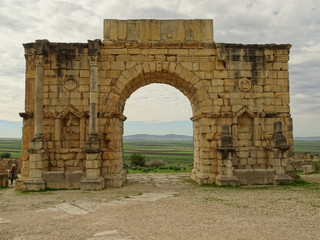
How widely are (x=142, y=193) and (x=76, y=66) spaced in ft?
17.9

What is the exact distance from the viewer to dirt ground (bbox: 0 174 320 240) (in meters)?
4.93

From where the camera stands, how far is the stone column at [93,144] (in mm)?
9453

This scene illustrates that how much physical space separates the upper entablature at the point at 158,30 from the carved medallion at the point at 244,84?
6.74ft

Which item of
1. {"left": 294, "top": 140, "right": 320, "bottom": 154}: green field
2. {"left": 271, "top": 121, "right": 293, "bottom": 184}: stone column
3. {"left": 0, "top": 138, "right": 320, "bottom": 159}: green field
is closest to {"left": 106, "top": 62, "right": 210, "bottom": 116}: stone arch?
{"left": 271, "top": 121, "right": 293, "bottom": 184}: stone column

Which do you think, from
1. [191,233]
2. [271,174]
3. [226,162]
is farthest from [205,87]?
[191,233]

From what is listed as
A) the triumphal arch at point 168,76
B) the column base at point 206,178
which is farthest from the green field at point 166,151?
the triumphal arch at point 168,76

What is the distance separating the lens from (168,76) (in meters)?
11.2

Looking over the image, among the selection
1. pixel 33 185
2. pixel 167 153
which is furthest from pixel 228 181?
pixel 167 153

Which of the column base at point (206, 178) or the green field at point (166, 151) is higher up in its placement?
the column base at point (206, 178)

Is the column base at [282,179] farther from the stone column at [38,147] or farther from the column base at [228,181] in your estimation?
the stone column at [38,147]

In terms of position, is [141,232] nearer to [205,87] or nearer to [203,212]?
[203,212]

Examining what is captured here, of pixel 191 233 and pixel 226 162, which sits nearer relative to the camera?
pixel 191 233

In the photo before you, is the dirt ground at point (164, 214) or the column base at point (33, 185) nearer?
the dirt ground at point (164, 214)

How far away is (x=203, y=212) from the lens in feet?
20.7
